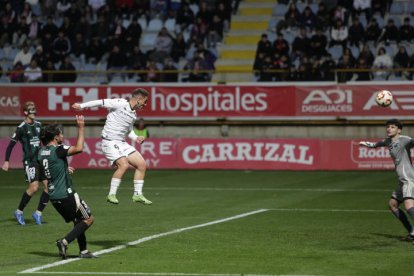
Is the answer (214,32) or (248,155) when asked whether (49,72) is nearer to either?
(214,32)

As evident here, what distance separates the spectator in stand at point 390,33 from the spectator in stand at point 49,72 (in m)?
12.9

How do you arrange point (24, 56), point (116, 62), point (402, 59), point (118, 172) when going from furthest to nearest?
point (24, 56) < point (116, 62) < point (402, 59) < point (118, 172)

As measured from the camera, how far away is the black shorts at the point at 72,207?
14.3 metres

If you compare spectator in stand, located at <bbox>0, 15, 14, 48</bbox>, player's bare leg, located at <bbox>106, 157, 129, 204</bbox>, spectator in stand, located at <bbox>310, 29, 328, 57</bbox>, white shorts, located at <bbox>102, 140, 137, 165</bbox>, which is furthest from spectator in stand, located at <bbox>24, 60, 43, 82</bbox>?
player's bare leg, located at <bbox>106, 157, 129, 204</bbox>

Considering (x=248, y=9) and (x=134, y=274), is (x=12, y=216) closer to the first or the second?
(x=134, y=274)

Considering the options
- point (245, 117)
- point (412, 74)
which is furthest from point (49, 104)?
point (412, 74)

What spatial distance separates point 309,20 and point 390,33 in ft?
10.9

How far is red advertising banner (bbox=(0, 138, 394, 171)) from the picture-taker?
34.2m

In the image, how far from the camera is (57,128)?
14.4 metres

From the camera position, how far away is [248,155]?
3519 centimetres

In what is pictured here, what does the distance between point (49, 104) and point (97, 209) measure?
1671 centimetres

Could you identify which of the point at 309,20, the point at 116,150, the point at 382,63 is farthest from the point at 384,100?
the point at 309,20

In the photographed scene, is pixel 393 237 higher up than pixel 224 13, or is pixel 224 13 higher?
pixel 224 13

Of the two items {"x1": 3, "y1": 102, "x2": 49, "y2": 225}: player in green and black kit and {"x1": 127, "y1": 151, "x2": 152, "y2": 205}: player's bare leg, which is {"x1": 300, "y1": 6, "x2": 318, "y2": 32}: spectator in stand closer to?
{"x1": 3, "y1": 102, "x2": 49, "y2": 225}: player in green and black kit
